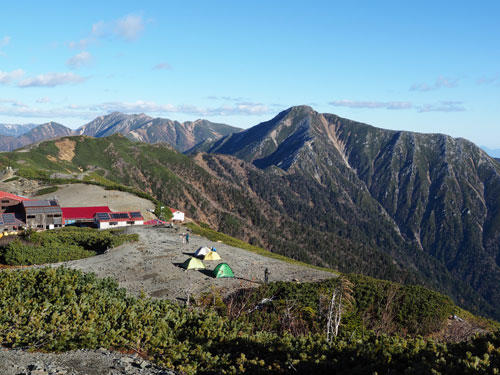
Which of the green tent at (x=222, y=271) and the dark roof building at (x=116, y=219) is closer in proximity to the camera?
the green tent at (x=222, y=271)

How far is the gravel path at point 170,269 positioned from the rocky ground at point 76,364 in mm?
17090

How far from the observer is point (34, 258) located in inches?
1635

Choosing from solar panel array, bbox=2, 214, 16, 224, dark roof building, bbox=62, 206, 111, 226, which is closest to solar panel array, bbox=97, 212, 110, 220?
dark roof building, bbox=62, 206, 111, 226

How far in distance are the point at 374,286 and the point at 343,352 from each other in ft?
81.3

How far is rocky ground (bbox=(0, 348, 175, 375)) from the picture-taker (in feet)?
41.0

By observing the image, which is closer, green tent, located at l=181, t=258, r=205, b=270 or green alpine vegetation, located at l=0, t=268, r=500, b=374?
green alpine vegetation, located at l=0, t=268, r=500, b=374

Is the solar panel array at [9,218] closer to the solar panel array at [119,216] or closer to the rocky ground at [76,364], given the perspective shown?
the solar panel array at [119,216]

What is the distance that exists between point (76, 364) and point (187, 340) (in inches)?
176

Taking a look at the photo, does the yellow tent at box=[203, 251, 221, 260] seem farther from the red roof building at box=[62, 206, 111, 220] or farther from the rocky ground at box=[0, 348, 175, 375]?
the red roof building at box=[62, 206, 111, 220]

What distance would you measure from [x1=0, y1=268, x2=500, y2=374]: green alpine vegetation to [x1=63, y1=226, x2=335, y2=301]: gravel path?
1347cm

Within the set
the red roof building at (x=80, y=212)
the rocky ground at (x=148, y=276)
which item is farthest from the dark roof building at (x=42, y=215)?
the rocky ground at (x=148, y=276)

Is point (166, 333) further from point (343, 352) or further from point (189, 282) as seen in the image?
point (189, 282)

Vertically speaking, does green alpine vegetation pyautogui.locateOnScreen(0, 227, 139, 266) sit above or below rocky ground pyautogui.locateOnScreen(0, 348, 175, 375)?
below

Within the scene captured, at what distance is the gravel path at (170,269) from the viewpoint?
34.8 metres
